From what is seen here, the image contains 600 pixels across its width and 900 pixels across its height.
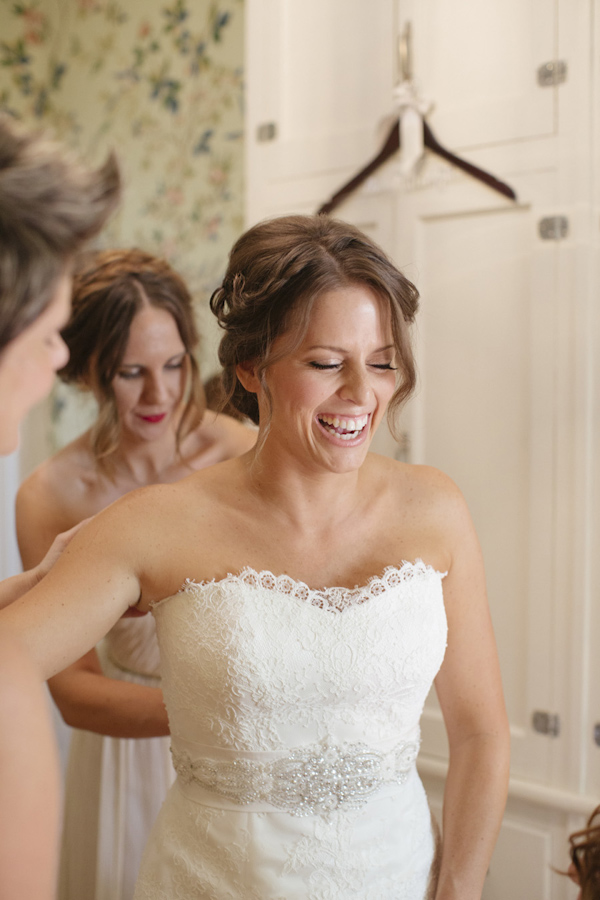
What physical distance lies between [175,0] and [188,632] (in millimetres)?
2678

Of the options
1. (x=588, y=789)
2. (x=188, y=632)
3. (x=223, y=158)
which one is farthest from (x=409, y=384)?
(x=223, y=158)

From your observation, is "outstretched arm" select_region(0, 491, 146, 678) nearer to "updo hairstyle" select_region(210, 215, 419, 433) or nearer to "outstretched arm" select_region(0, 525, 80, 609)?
"outstretched arm" select_region(0, 525, 80, 609)

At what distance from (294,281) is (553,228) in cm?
84

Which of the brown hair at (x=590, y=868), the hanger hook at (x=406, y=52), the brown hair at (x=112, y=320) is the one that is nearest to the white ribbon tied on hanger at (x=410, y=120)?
the hanger hook at (x=406, y=52)

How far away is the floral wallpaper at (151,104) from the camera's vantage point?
→ 302cm

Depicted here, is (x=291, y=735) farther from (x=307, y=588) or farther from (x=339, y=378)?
(x=339, y=378)

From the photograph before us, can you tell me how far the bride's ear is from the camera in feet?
4.40

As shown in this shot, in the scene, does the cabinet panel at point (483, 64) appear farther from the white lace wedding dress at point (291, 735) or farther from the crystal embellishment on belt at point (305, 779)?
the crystal embellishment on belt at point (305, 779)

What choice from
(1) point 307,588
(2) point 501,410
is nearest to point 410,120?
(2) point 501,410

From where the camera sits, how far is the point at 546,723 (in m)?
1.87

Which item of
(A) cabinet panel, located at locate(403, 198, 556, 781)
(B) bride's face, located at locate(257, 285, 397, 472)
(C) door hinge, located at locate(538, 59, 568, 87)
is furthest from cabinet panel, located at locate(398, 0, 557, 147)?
(B) bride's face, located at locate(257, 285, 397, 472)

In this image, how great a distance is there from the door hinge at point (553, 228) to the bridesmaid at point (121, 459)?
0.77m

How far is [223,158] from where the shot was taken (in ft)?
9.96

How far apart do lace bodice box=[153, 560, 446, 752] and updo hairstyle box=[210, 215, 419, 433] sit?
321mm
